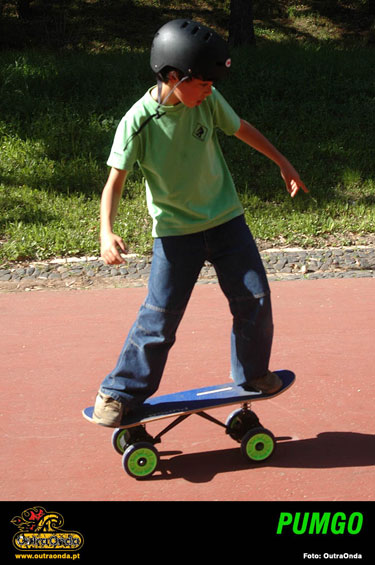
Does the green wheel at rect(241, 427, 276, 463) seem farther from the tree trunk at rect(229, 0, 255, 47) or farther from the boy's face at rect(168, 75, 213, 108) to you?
the tree trunk at rect(229, 0, 255, 47)

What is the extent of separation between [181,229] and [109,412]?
86cm

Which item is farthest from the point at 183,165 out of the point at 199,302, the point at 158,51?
the point at 199,302

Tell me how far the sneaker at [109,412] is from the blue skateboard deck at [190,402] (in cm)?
4

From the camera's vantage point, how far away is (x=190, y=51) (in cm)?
290

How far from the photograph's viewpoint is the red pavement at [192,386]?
335 cm

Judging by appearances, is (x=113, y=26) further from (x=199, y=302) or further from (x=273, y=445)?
(x=273, y=445)

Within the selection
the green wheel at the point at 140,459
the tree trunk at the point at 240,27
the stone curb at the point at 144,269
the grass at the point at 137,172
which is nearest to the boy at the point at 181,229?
Answer: the green wheel at the point at 140,459

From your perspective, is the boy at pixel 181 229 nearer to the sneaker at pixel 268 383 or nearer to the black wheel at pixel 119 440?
the sneaker at pixel 268 383

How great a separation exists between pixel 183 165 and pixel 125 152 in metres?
0.25

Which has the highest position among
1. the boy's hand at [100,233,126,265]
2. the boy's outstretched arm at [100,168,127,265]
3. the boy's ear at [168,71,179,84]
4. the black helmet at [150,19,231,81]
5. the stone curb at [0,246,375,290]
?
the black helmet at [150,19,231,81]

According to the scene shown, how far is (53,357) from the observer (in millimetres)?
4793

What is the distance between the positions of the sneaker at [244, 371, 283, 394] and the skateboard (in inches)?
0.9

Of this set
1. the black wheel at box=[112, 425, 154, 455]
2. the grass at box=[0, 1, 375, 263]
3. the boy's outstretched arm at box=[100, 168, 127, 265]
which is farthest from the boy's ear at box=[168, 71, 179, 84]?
the grass at box=[0, 1, 375, 263]

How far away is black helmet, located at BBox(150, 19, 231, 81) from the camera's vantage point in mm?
2900
